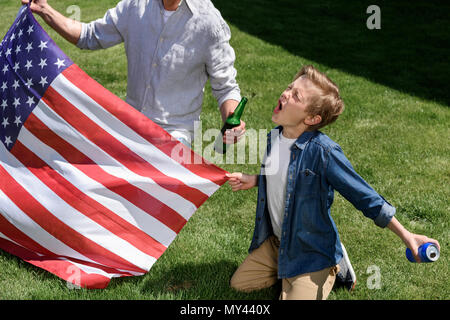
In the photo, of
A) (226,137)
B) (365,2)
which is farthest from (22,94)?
(365,2)

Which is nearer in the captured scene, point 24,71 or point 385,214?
point 385,214

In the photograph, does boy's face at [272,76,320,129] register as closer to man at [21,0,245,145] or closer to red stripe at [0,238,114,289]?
man at [21,0,245,145]

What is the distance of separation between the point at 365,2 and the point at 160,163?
10513 mm

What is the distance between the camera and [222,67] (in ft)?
13.9

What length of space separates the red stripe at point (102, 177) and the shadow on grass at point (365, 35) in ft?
17.3

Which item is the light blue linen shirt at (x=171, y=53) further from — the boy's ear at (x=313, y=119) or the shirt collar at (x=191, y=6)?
the boy's ear at (x=313, y=119)

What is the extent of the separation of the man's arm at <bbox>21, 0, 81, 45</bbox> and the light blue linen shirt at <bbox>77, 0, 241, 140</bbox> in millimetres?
62

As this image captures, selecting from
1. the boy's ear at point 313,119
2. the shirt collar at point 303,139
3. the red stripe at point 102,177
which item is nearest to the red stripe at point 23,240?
the red stripe at point 102,177

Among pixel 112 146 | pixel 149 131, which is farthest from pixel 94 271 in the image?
pixel 149 131

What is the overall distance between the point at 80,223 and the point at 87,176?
34cm

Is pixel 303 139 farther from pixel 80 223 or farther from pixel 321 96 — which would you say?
pixel 80 223

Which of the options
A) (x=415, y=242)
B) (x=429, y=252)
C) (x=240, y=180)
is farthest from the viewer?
(x=240, y=180)

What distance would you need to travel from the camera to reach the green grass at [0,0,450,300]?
395cm

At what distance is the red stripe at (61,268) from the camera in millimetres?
3750
